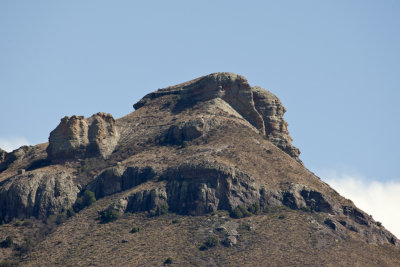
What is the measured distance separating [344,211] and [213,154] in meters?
27.1

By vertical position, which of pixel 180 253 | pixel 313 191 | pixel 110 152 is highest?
pixel 110 152

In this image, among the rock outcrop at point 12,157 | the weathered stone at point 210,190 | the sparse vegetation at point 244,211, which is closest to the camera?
the sparse vegetation at point 244,211

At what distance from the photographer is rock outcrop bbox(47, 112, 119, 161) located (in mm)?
183125

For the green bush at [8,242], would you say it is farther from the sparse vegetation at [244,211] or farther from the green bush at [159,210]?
the sparse vegetation at [244,211]

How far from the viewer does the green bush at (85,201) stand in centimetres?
16961

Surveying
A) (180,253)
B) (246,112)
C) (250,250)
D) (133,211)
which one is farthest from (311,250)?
(246,112)

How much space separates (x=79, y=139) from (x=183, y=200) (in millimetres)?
33703

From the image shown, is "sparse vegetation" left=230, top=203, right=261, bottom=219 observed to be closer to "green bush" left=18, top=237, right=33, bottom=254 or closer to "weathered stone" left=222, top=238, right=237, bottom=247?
"weathered stone" left=222, top=238, right=237, bottom=247

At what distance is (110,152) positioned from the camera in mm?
186750

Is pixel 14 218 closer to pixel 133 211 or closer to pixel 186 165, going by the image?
pixel 133 211

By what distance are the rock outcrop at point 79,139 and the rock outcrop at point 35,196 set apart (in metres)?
10.5

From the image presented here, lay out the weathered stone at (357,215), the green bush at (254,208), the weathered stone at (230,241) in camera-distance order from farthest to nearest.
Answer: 1. the weathered stone at (357,215)
2. the green bush at (254,208)
3. the weathered stone at (230,241)

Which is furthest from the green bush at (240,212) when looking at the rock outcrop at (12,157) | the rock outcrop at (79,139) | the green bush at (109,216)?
the rock outcrop at (12,157)

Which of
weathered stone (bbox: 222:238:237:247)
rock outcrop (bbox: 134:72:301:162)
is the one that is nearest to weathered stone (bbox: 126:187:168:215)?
weathered stone (bbox: 222:238:237:247)
